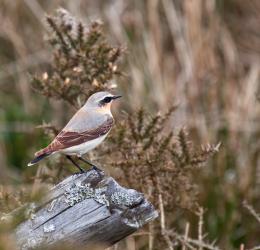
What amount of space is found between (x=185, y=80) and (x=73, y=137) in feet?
12.1

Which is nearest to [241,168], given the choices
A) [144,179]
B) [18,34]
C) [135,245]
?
[135,245]

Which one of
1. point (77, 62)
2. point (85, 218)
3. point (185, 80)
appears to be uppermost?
point (77, 62)

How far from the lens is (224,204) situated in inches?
261

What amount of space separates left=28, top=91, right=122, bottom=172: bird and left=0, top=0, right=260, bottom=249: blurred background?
209cm

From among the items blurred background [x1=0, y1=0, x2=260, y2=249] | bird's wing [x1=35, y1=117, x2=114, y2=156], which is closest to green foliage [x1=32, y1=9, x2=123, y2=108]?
bird's wing [x1=35, y1=117, x2=114, y2=156]

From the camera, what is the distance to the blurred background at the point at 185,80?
6789 mm

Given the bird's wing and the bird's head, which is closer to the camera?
the bird's wing

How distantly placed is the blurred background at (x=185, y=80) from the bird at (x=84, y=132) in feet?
6.86

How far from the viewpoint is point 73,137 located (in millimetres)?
4504

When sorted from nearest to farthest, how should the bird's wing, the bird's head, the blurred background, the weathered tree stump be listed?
the weathered tree stump < the bird's wing < the bird's head < the blurred background

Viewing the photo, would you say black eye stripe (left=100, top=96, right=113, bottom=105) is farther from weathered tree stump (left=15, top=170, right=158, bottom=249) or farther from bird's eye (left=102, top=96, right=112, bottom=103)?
weathered tree stump (left=15, top=170, right=158, bottom=249)

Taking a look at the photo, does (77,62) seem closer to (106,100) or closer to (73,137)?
(106,100)

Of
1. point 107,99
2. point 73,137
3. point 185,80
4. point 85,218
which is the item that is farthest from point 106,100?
point 185,80

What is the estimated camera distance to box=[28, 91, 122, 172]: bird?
4.42 m
